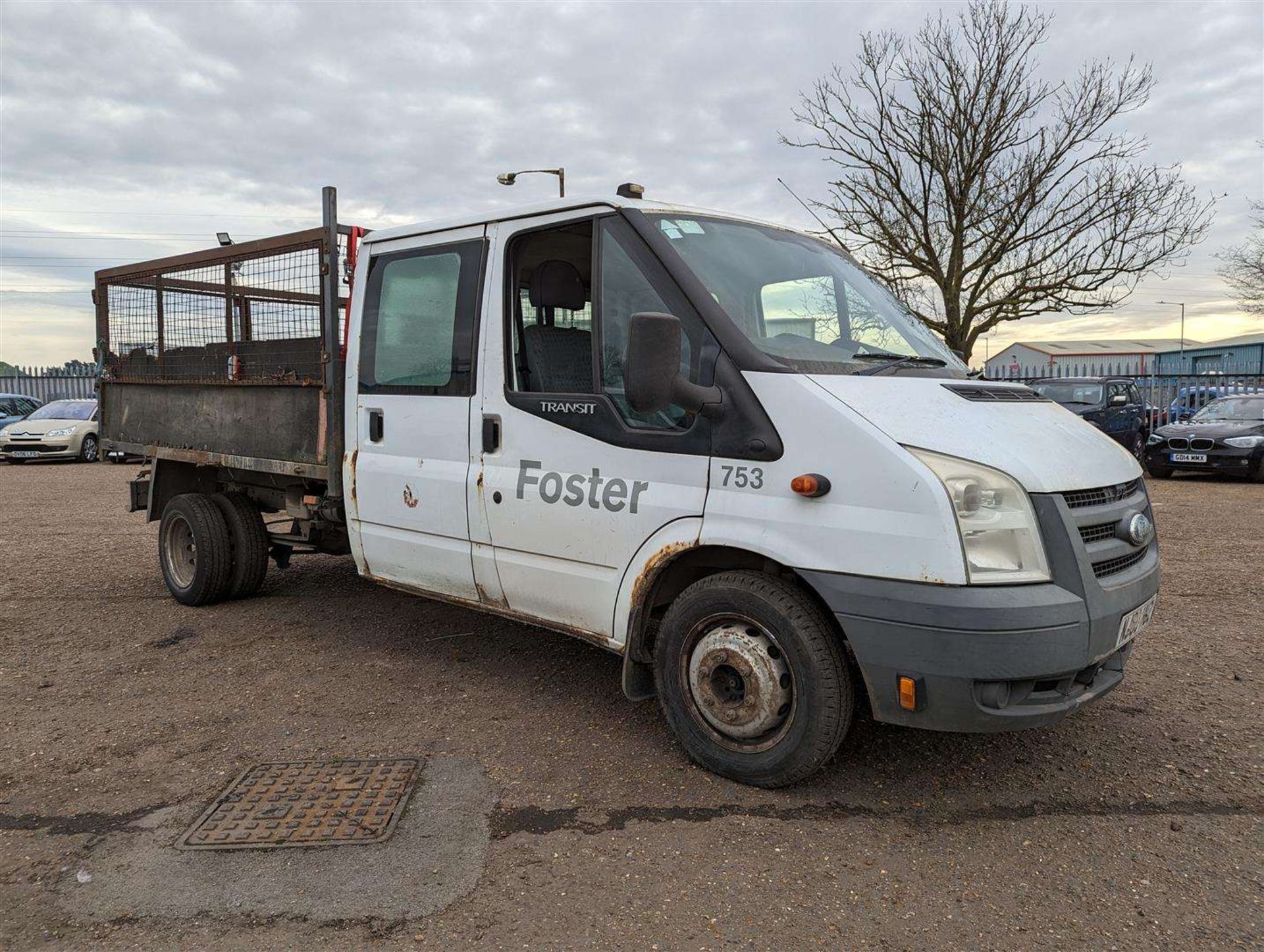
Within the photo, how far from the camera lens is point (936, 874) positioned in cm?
291

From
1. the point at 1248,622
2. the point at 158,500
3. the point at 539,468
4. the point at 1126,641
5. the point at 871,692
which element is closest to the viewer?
the point at 871,692

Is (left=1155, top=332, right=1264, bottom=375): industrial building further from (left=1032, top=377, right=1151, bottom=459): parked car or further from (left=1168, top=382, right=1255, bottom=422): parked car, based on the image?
(left=1032, top=377, right=1151, bottom=459): parked car

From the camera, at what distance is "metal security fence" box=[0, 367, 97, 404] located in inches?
1240

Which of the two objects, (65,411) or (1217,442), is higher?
(65,411)

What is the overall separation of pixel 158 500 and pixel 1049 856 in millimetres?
5952

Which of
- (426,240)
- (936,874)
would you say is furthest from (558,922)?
(426,240)

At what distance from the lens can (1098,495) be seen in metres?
3.29

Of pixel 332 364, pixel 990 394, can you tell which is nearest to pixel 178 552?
pixel 332 364

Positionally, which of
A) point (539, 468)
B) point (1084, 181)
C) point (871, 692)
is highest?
point (1084, 181)

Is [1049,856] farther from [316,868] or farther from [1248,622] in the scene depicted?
[1248,622]

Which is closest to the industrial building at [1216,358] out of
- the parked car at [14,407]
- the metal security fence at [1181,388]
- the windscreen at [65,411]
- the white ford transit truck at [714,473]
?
the metal security fence at [1181,388]

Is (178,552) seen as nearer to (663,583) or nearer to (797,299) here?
(663,583)

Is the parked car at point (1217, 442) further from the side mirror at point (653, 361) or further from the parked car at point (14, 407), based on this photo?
the parked car at point (14, 407)

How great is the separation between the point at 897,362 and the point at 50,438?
19810 millimetres
